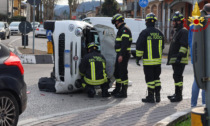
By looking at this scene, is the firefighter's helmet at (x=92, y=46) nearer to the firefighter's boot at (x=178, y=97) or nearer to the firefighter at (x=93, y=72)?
the firefighter at (x=93, y=72)

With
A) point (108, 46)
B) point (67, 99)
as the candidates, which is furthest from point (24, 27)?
point (67, 99)

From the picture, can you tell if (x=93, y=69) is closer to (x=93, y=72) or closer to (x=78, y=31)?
(x=93, y=72)

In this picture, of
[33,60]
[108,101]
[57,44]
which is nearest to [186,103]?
[108,101]

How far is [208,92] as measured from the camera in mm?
3652

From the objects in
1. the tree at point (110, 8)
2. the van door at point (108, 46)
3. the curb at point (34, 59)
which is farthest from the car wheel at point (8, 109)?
the tree at point (110, 8)

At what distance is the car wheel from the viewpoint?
5.40 meters

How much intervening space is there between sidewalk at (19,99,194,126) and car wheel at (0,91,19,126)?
714 millimetres

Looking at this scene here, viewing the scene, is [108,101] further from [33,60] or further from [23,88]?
[33,60]

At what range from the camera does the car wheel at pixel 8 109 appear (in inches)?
213

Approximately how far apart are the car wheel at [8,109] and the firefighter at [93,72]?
3.15 metres

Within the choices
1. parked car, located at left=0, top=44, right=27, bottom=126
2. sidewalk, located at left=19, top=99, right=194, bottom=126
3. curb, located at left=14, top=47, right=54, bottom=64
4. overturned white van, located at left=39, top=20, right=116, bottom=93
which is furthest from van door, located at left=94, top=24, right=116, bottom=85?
curb, located at left=14, top=47, right=54, bottom=64

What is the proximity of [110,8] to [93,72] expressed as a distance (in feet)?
235

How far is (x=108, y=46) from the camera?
30.9ft

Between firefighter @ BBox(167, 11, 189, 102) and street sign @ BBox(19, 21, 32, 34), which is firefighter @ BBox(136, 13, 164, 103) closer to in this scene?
firefighter @ BBox(167, 11, 189, 102)
